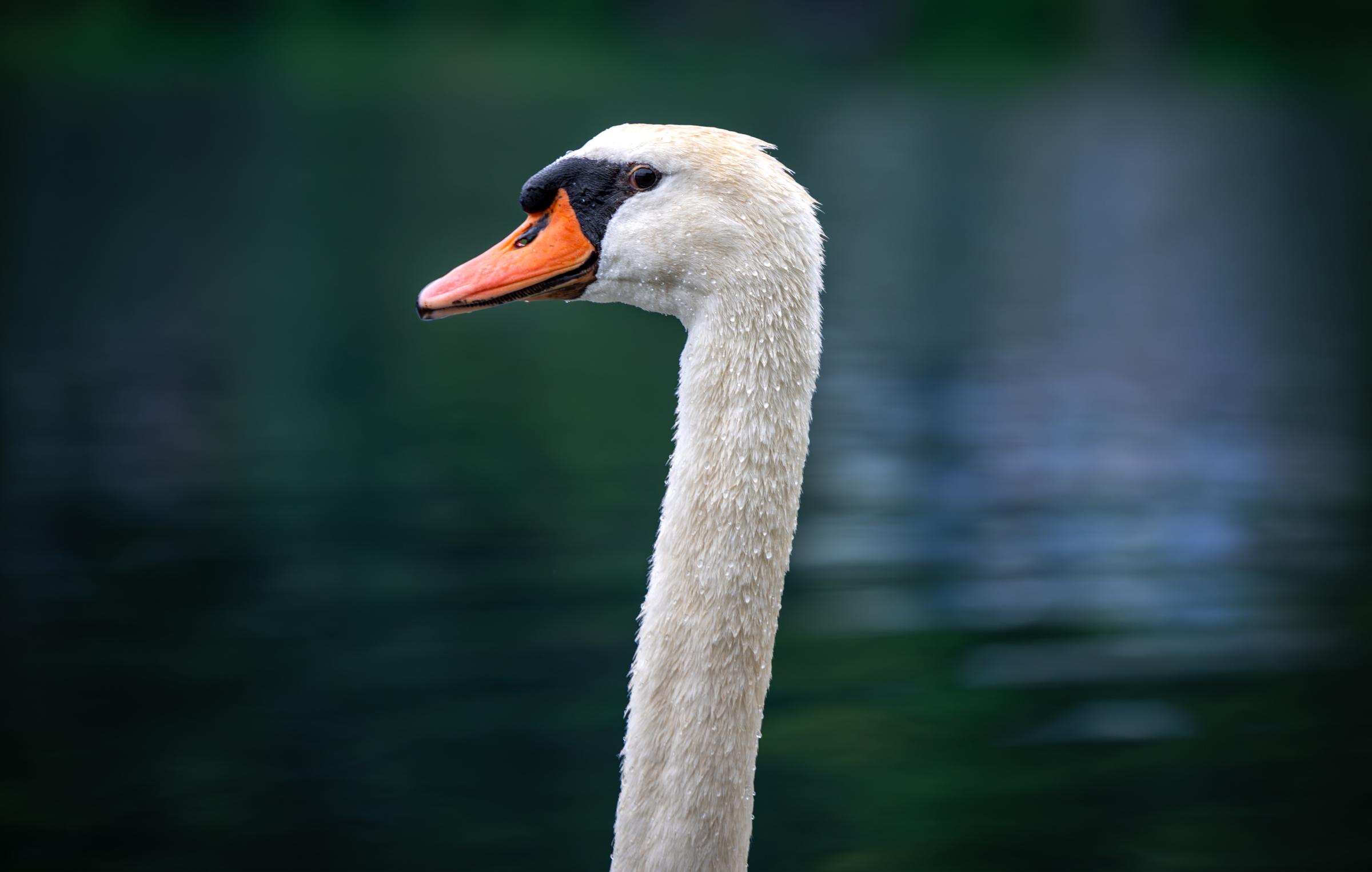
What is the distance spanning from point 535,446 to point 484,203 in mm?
14300

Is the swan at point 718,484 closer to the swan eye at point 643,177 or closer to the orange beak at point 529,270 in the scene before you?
the swan eye at point 643,177

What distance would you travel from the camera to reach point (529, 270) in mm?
3822

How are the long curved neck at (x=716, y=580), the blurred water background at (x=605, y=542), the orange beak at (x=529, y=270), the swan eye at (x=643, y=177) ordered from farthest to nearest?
the blurred water background at (x=605, y=542) < the orange beak at (x=529, y=270) < the swan eye at (x=643, y=177) < the long curved neck at (x=716, y=580)

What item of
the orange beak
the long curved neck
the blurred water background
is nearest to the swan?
the long curved neck

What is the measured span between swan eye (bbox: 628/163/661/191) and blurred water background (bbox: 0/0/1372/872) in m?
3.32

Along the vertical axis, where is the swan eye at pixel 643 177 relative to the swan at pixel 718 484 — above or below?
above

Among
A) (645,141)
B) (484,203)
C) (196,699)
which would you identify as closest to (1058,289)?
(484,203)

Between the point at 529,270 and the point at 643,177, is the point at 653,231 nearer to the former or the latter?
the point at 643,177

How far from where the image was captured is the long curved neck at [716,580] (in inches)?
140

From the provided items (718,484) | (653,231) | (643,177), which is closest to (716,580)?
(718,484)

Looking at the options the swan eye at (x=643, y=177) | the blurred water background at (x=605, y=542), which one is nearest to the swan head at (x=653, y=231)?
the swan eye at (x=643, y=177)

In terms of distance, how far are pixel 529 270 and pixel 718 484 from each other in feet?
2.32

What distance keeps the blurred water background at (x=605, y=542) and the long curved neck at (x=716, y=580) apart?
109 inches

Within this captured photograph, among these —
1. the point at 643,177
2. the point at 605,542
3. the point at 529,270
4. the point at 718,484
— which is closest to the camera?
the point at 718,484
